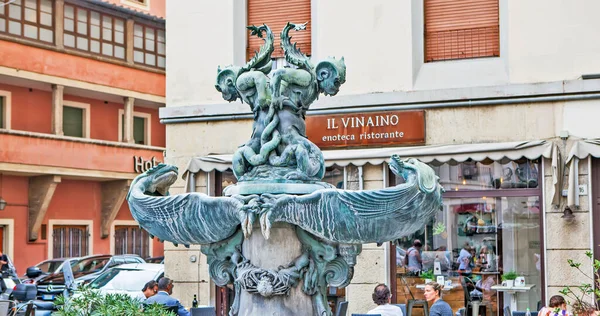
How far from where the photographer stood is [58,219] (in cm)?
3494

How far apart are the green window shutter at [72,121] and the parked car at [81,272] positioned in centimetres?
1030

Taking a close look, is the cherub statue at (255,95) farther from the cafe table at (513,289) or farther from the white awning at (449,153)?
the cafe table at (513,289)

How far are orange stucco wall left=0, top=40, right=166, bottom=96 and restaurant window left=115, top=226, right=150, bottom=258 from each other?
494cm

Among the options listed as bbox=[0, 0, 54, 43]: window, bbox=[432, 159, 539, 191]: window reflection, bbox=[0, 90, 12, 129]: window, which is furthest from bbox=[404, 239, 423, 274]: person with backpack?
bbox=[0, 90, 12, 129]: window

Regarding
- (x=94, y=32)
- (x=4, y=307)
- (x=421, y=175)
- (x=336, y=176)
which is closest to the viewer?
(x=421, y=175)

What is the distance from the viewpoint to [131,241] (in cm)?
3784

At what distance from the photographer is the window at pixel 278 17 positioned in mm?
16531

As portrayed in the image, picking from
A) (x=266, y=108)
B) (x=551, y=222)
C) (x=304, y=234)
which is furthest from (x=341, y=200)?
(x=551, y=222)

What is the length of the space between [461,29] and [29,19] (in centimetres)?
2050

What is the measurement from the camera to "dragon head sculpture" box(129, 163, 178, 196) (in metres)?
7.02

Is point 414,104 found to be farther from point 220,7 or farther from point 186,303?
point 186,303

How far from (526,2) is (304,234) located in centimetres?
934

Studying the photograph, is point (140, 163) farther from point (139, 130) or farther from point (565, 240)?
point (565, 240)

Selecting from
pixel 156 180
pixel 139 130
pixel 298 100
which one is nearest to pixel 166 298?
pixel 156 180
